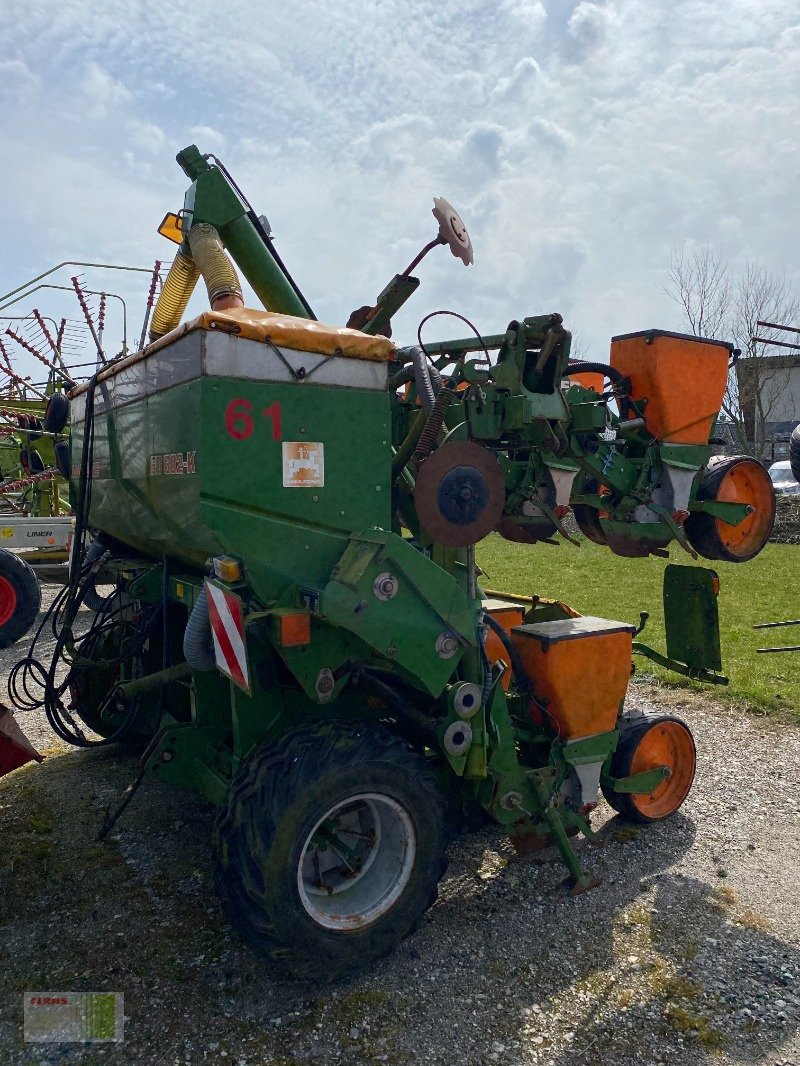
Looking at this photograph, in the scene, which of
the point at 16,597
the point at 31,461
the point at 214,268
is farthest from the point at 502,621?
the point at 31,461

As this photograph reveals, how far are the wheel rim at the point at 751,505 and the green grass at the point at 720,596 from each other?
2.97 meters

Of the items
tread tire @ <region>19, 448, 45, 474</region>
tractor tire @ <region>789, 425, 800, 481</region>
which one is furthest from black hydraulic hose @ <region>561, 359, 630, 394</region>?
tread tire @ <region>19, 448, 45, 474</region>

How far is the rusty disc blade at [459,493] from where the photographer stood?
3.46 metres

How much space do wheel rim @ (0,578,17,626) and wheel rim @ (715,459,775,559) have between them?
24.9ft

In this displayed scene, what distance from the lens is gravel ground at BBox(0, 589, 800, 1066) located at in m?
2.89

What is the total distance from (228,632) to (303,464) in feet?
2.35

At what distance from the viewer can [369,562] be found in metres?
3.19

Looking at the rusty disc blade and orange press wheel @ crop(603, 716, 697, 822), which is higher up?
the rusty disc blade

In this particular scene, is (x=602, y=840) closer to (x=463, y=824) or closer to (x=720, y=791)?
(x=463, y=824)

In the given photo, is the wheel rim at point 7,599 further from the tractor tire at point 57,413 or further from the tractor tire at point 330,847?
the tractor tire at point 330,847

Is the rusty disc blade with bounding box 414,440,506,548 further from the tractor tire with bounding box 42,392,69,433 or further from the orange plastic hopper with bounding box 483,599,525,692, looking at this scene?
the tractor tire with bounding box 42,392,69,433

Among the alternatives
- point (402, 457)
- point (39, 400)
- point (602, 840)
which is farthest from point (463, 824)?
point (39, 400)

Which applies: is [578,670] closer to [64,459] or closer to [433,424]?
[433,424]

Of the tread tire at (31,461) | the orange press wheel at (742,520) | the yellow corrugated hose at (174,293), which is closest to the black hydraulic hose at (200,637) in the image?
the yellow corrugated hose at (174,293)
